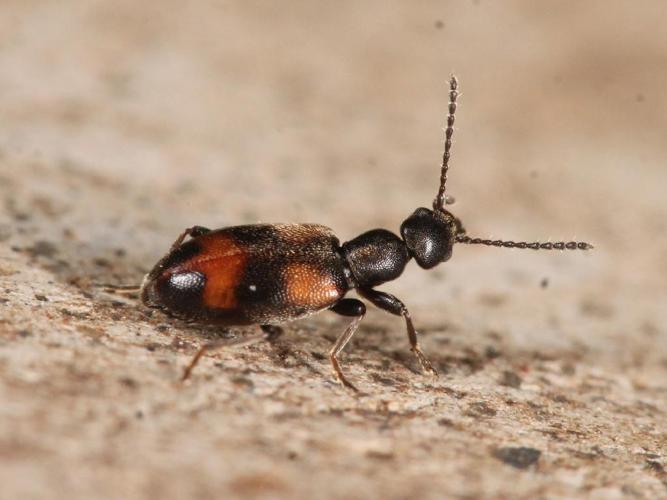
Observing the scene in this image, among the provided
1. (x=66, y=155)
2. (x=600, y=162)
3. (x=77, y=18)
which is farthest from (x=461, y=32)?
(x=66, y=155)

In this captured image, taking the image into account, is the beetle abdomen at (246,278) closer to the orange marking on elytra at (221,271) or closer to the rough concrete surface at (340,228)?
the orange marking on elytra at (221,271)

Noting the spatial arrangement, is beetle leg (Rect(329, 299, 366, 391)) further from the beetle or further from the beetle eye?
the beetle eye

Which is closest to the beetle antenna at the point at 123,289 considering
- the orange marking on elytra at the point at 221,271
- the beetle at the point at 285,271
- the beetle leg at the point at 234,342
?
the beetle at the point at 285,271

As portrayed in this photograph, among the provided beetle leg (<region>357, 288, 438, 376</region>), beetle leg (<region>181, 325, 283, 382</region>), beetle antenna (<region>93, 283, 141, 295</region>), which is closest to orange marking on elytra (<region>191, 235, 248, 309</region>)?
beetle leg (<region>181, 325, 283, 382</region>)

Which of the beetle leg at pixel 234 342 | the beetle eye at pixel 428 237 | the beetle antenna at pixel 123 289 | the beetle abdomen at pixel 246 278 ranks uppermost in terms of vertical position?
the beetle eye at pixel 428 237

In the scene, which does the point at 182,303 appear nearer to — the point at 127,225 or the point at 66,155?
the point at 127,225

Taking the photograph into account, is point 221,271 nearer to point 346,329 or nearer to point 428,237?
point 346,329

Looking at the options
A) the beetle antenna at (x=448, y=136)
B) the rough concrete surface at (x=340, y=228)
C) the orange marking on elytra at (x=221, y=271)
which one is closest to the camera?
the rough concrete surface at (x=340, y=228)

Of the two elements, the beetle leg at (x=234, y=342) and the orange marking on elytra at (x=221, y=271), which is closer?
the beetle leg at (x=234, y=342)
